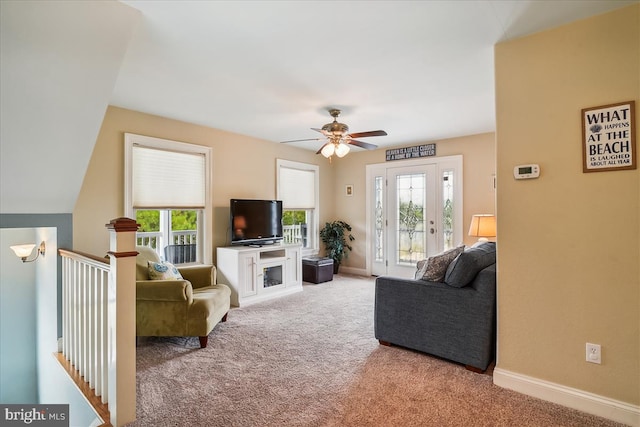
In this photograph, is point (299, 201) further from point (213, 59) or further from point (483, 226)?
point (213, 59)

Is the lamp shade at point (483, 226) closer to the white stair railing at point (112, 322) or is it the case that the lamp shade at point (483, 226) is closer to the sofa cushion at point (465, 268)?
the sofa cushion at point (465, 268)

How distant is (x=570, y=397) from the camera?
2059mm

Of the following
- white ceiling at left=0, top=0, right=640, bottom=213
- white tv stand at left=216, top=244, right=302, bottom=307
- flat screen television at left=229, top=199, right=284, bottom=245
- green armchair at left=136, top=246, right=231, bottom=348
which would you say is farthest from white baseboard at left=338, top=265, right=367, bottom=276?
green armchair at left=136, top=246, right=231, bottom=348

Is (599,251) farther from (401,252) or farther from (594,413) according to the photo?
(401,252)

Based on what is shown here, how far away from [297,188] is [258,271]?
6.54 feet

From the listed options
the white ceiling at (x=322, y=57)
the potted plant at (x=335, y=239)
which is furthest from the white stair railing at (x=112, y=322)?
the potted plant at (x=335, y=239)

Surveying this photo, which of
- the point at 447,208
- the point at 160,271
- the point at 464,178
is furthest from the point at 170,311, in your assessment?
the point at 464,178

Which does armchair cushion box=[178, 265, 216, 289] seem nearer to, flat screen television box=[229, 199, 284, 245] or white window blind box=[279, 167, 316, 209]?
flat screen television box=[229, 199, 284, 245]

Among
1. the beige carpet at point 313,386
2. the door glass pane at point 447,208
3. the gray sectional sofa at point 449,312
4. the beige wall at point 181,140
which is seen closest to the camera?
the beige carpet at point 313,386

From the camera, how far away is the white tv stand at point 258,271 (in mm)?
4289

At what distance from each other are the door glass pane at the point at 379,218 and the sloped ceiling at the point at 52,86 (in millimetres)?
4611

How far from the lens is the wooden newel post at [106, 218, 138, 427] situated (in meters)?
1.87

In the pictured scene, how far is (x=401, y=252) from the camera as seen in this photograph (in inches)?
231

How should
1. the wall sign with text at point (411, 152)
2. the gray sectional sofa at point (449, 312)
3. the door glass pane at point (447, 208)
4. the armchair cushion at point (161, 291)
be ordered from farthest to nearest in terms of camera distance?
the wall sign with text at point (411, 152) → the door glass pane at point (447, 208) → the armchair cushion at point (161, 291) → the gray sectional sofa at point (449, 312)
